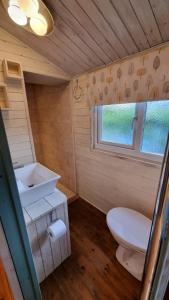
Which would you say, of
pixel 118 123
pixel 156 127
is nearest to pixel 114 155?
pixel 118 123

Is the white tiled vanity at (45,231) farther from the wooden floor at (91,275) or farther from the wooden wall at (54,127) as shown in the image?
the wooden wall at (54,127)

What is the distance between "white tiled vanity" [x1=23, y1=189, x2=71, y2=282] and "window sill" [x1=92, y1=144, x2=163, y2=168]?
79cm

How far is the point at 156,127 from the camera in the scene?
129cm

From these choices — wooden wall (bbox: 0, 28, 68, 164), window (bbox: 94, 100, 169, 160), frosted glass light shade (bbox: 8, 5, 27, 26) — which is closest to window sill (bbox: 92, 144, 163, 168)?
window (bbox: 94, 100, 169, 160)

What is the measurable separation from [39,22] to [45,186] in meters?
1.29

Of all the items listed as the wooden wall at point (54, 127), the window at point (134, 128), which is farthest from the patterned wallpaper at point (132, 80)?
the wooden wall at point (54, 127)

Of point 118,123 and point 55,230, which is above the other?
point 118,123

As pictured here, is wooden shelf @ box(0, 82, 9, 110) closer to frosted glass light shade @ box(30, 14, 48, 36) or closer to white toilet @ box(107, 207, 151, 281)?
frosted glass light shade @ box(30, 14, 48, 36)

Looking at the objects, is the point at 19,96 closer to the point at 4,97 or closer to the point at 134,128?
the point at 4,97

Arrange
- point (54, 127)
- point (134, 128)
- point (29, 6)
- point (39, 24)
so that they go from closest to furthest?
1. point (29, 6)
2. point (39, 24)
3. point (134, 128)
4. point (54, 127)

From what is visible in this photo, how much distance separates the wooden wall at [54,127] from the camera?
2.10 metres

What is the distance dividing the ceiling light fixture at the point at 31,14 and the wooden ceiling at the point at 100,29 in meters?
0.06

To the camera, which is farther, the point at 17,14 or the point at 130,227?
the point at 130,227

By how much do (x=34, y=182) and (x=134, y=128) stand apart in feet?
4.13
